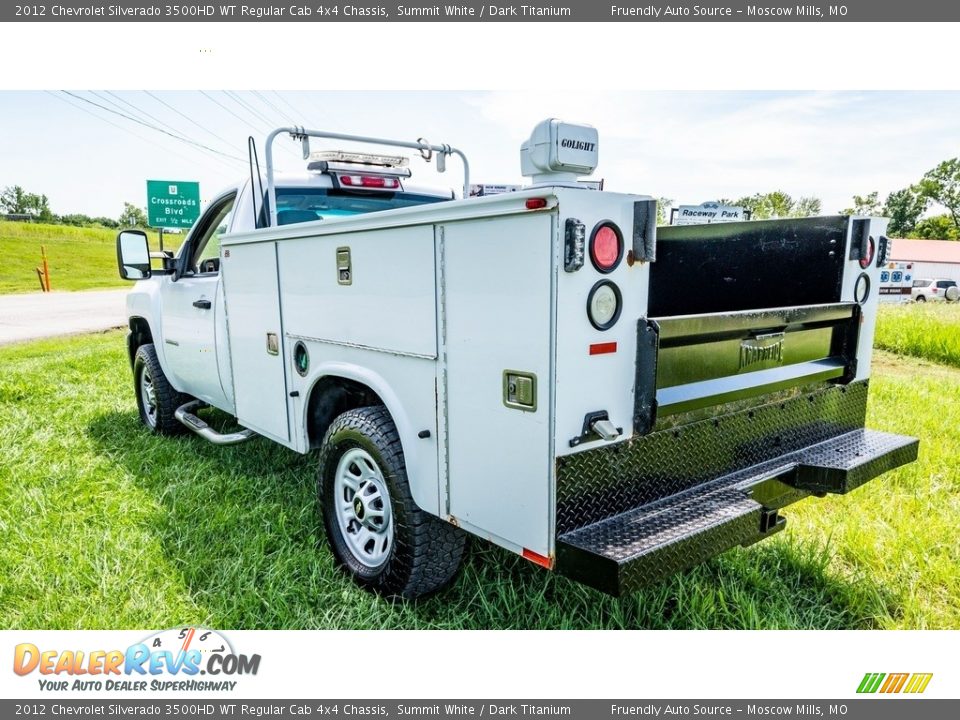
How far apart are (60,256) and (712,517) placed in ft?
116

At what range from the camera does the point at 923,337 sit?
10.0 meters

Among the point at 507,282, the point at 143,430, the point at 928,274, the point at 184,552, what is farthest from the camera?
the point at 928,274

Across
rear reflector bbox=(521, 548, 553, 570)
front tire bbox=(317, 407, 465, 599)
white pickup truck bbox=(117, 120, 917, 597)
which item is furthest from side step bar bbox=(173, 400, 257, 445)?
rear reflector bbox=(521, 548, 553, 570)

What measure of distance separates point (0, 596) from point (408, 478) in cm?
201

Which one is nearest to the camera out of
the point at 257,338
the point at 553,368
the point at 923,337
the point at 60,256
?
the point at 553,368

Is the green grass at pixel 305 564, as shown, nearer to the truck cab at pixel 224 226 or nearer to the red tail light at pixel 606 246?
the truck cab at pixel 224 226

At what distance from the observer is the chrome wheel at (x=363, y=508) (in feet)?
9.00

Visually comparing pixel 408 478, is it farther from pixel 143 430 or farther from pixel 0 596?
pixel 143 430

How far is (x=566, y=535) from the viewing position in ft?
6.85

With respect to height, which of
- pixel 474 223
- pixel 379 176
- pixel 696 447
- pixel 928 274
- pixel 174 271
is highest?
pixel 379 176

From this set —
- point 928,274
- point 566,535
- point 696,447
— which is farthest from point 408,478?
point 928,274

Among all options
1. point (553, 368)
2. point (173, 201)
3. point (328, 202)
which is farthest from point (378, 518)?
A: point (173, 201)

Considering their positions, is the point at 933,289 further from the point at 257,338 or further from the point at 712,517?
the point at 257,338

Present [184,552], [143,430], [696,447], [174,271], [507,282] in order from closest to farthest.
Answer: [507,282] → [696,447] → [184,552] → [174,271] → [143,430]
